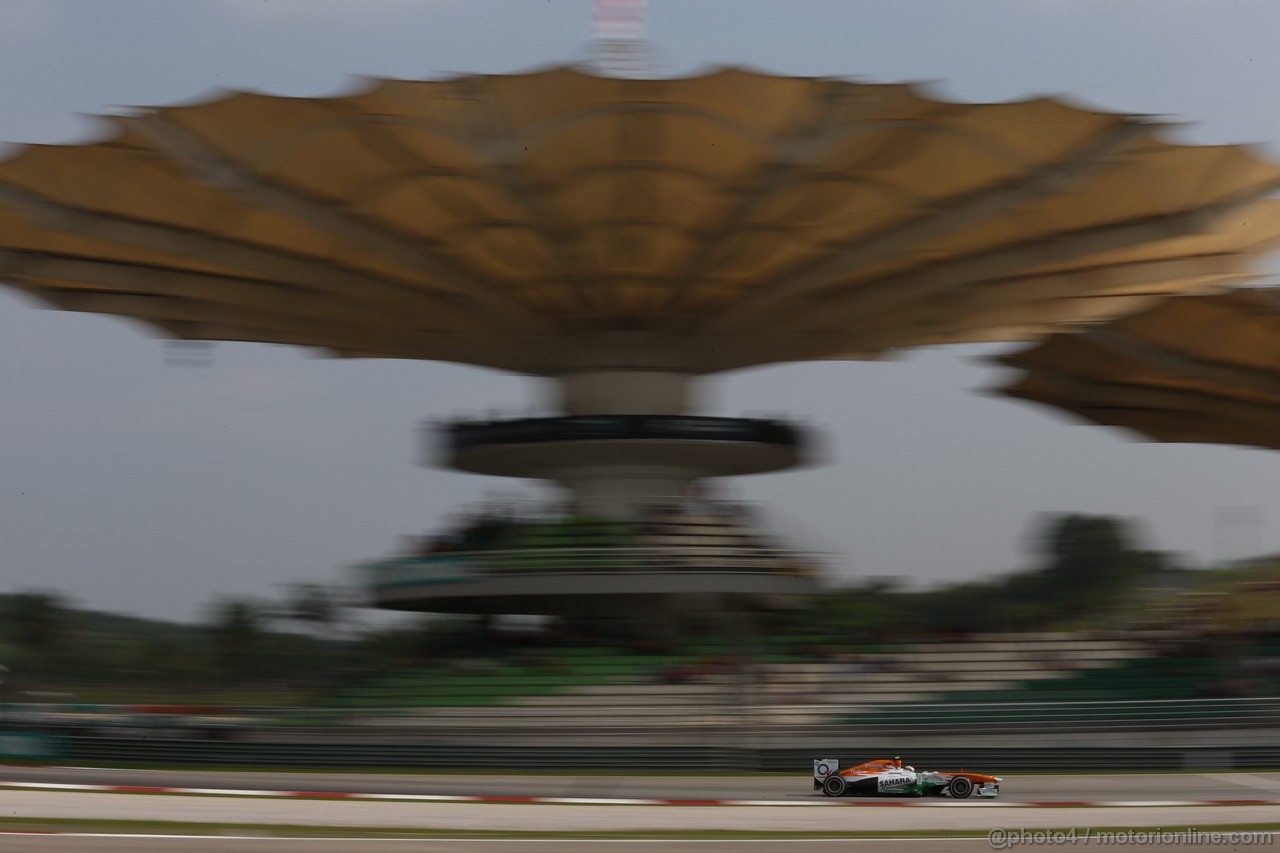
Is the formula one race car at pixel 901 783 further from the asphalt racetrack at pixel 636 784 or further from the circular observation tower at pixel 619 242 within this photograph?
the circular observation tower at pixel 619 242

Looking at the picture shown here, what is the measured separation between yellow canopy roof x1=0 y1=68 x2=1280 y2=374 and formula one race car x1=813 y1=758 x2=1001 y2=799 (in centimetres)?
917

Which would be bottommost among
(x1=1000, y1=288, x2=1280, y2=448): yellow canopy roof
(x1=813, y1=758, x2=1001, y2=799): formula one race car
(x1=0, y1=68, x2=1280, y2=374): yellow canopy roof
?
(x1=813, y1=758, x2=1001, y2=799): formula one race car

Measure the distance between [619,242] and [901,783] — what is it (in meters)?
12.1

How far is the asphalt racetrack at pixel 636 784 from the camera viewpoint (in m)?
19.2

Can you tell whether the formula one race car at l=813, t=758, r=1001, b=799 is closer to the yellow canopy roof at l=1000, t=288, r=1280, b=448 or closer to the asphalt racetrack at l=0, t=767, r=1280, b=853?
the asphalt racetrack at l=0, t=767, r=1280, b=853

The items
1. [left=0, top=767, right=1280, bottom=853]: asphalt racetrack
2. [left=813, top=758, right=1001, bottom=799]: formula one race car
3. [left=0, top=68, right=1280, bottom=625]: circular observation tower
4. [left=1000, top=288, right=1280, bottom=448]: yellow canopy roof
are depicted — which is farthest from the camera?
[left=1000, top=288, right=1280, bottom=448]: yellow canopy roof

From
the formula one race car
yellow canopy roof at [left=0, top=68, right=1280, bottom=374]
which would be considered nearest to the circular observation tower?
yellow canopy roof at [left=0, top=68, right=1280, bottom=374]

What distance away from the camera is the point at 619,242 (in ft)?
87.5

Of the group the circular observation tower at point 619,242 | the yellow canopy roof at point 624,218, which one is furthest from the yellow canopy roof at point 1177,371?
the yellow canopy roof at point 624,218

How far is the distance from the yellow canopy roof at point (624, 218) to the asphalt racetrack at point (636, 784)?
8.96m

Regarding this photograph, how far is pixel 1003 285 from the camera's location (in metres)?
29.8

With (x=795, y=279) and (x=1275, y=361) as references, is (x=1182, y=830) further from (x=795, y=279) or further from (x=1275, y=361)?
(x=1275, y=361)

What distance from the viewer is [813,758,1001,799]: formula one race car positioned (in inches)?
691

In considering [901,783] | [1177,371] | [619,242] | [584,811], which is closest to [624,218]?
[619,242]
